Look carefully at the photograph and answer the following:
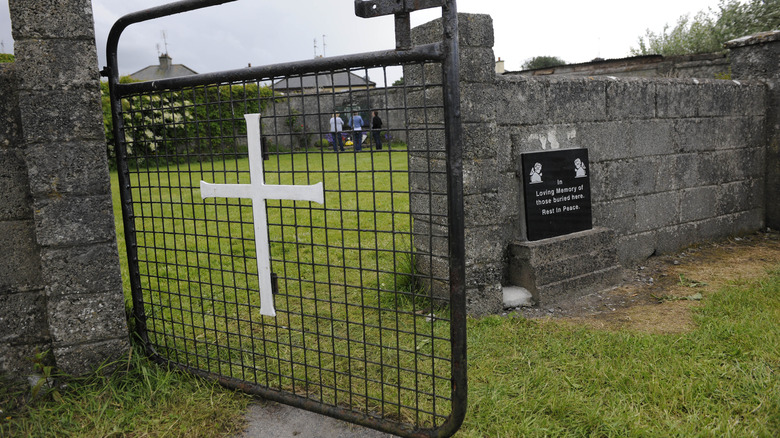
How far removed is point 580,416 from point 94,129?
8.93 ft

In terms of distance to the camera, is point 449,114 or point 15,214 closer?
point 449,114

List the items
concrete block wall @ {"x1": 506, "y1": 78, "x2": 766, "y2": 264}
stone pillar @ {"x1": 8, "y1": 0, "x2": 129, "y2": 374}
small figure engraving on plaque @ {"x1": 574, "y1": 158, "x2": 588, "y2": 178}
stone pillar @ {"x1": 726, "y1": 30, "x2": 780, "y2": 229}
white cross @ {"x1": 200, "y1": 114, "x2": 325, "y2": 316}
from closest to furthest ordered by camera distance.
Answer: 1. white cross @ {"x1": 200, "y1": 114, "x2": 325, "y2": 316}
2. stone pillar @ {"x1": 8, "y1": 0, "x2": 129, "y2": 374}
3. concrete block wall @ {"x1": 506, "y1": 78, "x2": 766, "y2": 264}
4. small figure engraving on plaque @ {"x1": 574, "y1": 158, "x2": 588, "y2": 178}
5. stone pillar @ {"x1": 726, "y1": 30, "x2": 780, "y2": 229}

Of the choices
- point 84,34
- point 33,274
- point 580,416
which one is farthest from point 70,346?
point 580,416

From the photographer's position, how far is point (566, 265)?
14.6ft

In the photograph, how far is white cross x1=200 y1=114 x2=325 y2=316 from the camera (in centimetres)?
242

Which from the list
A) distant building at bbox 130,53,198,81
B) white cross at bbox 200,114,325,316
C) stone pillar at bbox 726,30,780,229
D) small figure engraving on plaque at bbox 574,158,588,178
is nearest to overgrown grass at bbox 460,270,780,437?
white cross at bbox 200,114,325,316

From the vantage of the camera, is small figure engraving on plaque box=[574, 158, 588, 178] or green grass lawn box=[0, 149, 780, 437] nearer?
green grass lawn box=[0, 149, 780, 437]

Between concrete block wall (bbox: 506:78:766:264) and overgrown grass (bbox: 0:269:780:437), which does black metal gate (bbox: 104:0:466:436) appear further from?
concrete block wall (bbox: 506:78:766:264)

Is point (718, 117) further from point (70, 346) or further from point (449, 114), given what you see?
point (70, 346)

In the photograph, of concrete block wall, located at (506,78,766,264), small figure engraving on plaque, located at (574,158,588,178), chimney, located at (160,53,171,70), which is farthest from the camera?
chimney, located at (160,53,171,70)

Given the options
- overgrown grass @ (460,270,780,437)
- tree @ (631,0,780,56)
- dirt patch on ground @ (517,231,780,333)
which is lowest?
dirt patch on ground @ (517,231,780,333)

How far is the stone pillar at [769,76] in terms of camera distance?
6.55 meters

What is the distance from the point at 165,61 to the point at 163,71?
2.31m

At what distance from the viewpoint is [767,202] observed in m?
6.84
